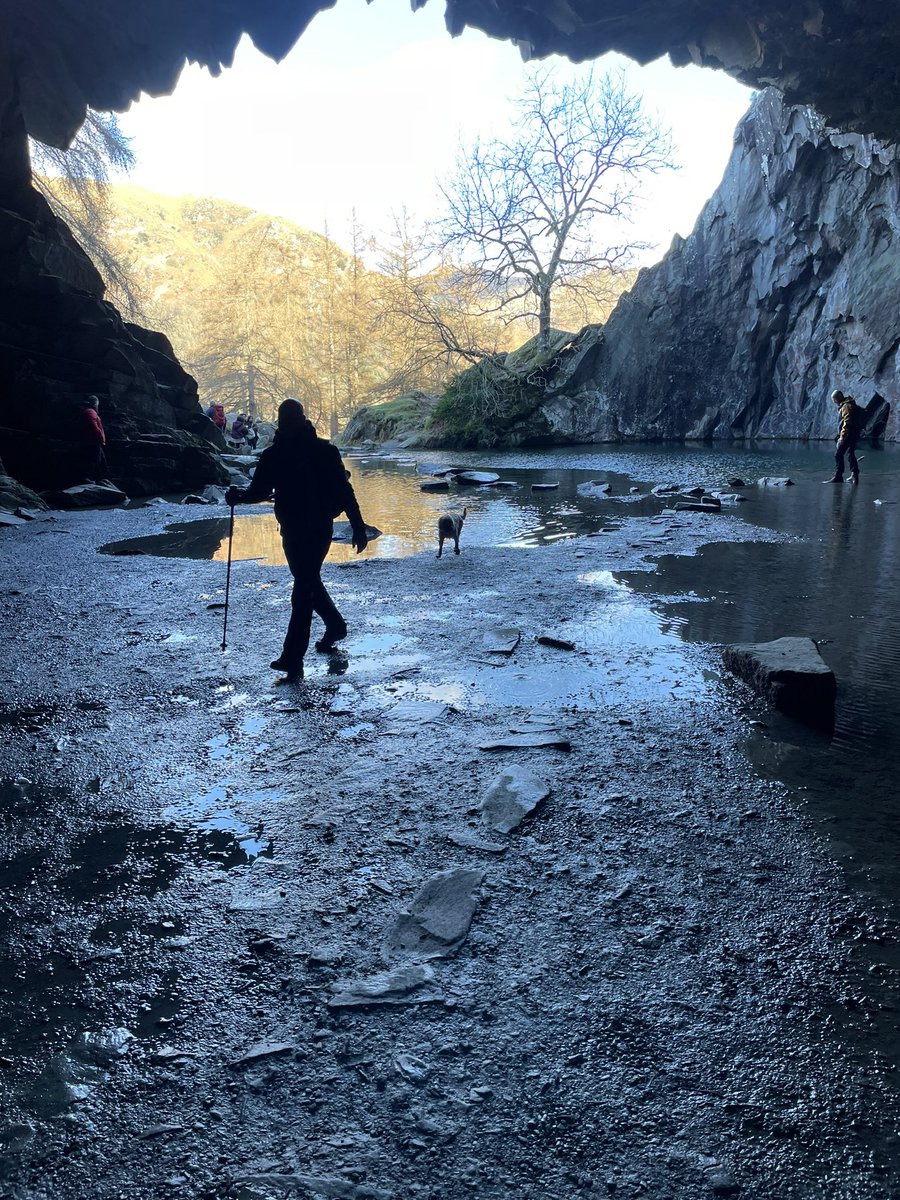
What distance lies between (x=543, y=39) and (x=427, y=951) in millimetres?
25924

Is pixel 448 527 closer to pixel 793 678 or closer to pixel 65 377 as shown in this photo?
pixel 793 678

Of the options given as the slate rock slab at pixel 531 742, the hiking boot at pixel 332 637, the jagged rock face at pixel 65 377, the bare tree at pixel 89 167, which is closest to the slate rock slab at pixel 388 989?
the slate rock slab at pixel 531 742

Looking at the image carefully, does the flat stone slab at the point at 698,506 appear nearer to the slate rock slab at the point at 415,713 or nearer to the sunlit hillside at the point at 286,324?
the slate rock slab at the point at 415,713

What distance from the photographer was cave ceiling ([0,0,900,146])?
19062 millimetres

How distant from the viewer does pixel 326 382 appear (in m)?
75.9

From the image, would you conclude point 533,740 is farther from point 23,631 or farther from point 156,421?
point 156,421

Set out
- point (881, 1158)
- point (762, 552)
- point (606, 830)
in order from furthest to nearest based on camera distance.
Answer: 1. point (762, 552)
2. point (606, 830)
3. point (881, 1158)

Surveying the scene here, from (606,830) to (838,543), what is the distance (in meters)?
7.90

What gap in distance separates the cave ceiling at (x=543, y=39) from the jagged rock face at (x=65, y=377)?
5512 millimetres

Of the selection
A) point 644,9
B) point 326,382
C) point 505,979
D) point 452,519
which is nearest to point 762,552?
point 452,519

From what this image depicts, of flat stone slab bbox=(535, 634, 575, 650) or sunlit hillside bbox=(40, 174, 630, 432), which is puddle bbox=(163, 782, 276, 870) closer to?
flat stone slab bbox=(535, 634, 575, 650)

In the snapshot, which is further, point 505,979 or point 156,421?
point 156,421

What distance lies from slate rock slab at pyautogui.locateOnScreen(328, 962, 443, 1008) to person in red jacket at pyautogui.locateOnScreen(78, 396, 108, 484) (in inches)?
654

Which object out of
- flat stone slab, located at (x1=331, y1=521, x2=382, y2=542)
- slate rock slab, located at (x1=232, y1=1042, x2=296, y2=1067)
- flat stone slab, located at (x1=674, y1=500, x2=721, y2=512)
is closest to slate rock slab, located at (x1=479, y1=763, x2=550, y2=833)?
slate rock slab, located at (x1=232, y1=1042, x2=296, y2=1067)
